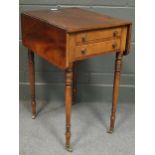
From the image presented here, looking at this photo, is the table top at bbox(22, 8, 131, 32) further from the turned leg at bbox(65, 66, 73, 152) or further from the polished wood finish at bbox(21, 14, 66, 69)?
the turned leg at bbox(65, 66, 73, 152)

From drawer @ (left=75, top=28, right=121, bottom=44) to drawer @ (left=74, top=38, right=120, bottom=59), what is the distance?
0.10ft

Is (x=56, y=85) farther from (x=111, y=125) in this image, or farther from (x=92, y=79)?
(x=111, y=125)

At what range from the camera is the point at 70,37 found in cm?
166

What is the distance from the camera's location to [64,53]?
5.49 ft

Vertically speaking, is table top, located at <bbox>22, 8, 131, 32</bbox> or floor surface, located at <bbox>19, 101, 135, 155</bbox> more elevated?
table top, located at <bbox>22, 8, 131, 32</bbox>

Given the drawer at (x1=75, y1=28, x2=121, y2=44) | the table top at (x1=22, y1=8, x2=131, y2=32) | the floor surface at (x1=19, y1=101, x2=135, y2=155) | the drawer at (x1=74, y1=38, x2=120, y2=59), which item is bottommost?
the floor surface at (x1=19, y1=101, x2=135, y2=155)

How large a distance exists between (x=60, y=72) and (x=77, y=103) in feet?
0.97

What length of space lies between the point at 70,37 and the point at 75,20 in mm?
233

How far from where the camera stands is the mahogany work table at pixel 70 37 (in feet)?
5.53

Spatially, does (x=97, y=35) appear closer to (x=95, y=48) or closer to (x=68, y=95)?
(x=95, y=48)

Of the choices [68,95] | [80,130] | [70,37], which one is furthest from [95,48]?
[80,130]

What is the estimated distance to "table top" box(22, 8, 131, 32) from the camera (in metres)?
1.70

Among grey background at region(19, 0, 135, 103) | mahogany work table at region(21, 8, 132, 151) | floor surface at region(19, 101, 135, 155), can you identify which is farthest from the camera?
grey background at region(19, 0, 135, 103)

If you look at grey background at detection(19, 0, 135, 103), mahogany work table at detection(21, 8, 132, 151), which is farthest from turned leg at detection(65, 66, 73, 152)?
grey background at detection(19, 0, 135, 103)
